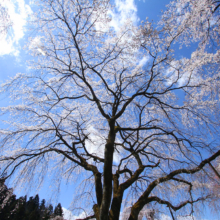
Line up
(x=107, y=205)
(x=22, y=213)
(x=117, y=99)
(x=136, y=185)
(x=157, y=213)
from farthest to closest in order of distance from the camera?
(x=22, y=213), (x=117, y=99), (x=136, y=185), (x=157, y=213), (x=107, y=205)

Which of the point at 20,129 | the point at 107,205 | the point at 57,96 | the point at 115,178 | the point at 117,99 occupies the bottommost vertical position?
the point at 107,205

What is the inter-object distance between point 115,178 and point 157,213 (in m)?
1.66

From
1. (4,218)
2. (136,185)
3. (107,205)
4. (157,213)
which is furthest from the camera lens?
(4,218)

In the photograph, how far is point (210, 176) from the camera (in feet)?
13.0

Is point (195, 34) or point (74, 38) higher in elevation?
point (74, 38)

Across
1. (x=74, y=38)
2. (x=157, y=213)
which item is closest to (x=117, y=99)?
(x=74, y=38)

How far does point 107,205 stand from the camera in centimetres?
326

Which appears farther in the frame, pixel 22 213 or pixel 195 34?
pixel 22 213

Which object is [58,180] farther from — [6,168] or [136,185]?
[136,185]

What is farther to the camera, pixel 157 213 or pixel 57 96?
pixel 57 96

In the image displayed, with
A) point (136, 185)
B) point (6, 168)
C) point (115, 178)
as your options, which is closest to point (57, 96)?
point (6, 168)

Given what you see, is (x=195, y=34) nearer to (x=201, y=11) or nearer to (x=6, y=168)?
(x=201, y=11)

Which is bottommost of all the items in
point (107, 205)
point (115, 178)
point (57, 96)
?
point (107, 205)

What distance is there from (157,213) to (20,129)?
518 cm
